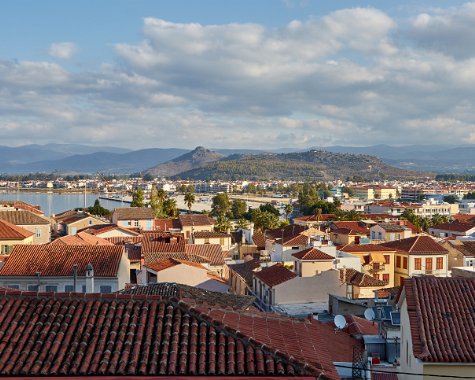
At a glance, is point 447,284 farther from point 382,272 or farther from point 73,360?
point 382,272

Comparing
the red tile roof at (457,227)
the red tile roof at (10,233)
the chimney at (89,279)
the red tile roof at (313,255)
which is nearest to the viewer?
the chimney at (89,279)

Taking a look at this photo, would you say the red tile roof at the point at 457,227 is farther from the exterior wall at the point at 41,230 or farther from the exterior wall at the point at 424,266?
the exterior wall at the point at 41,230

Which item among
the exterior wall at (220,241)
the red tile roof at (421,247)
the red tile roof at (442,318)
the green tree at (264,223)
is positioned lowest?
the green tree at (264,223)

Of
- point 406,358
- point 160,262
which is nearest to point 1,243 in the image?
point 160,262

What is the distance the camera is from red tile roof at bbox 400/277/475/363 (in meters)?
11.9

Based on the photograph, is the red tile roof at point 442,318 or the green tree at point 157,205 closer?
the red tile roof at point 442,318

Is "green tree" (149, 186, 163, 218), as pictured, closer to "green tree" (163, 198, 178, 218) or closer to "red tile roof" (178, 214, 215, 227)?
"green tree" (163, 198, 178, 218)

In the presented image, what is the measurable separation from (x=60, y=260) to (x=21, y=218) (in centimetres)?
2620

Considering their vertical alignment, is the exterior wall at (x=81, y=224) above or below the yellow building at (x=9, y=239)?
below

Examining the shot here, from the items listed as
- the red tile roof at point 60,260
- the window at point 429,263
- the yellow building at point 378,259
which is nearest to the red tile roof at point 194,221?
the yellow building at point 378,259

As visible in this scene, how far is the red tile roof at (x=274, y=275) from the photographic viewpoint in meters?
28.9

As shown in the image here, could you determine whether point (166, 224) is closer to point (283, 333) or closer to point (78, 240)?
point (78, 240)

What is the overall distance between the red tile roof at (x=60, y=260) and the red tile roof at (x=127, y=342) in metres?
16.6

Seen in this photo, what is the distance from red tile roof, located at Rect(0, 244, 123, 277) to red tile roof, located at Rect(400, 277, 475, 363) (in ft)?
47.6
